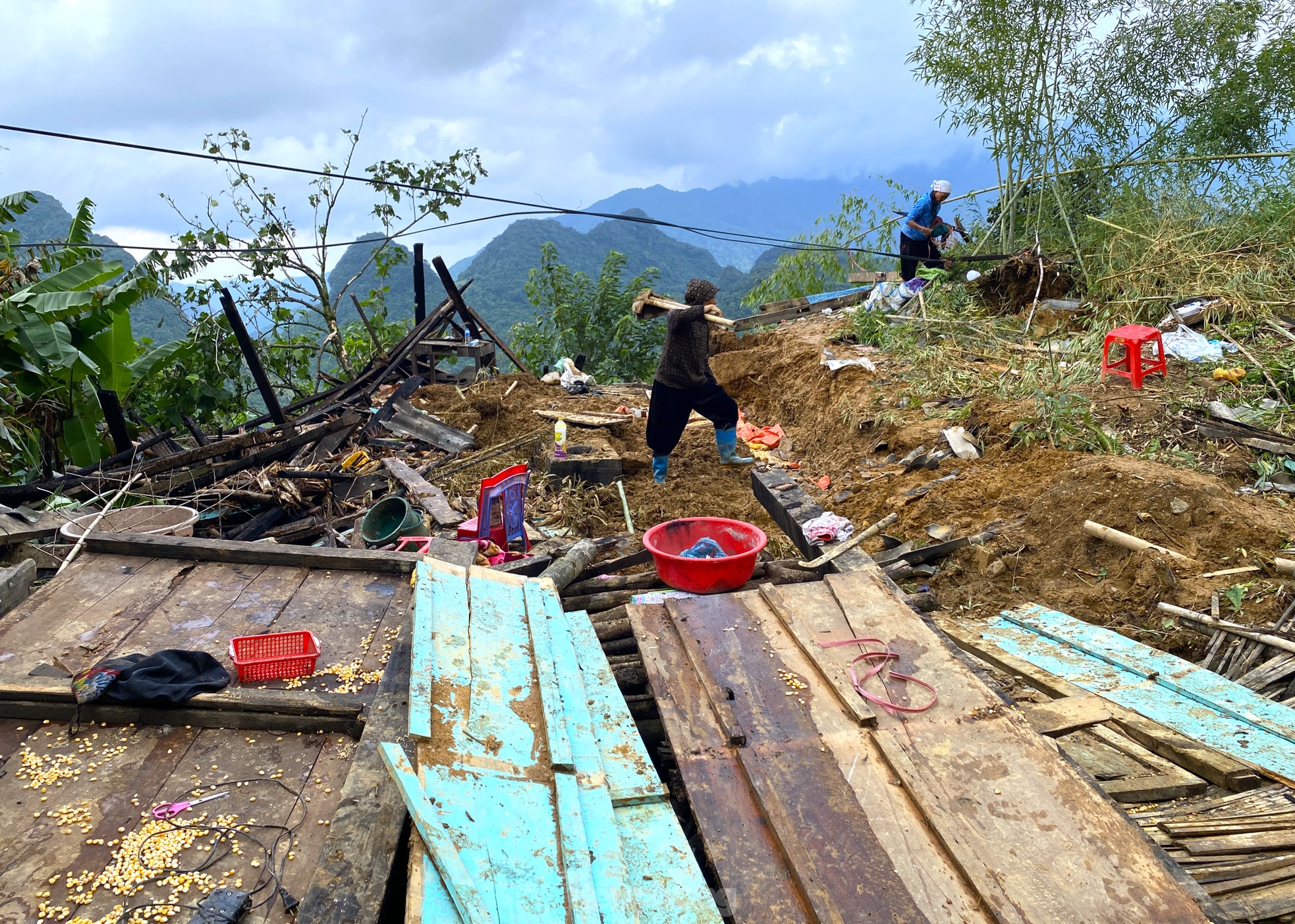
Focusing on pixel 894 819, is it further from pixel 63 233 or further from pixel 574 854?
pixel 63 233

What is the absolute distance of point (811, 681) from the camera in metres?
3.09

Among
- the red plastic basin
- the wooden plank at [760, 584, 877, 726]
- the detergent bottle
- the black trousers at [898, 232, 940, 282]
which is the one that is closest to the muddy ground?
the detergent bottle

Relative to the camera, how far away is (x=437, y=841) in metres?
1.92

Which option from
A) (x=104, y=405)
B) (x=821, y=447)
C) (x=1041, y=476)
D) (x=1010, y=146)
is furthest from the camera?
(x=1010, y=146)

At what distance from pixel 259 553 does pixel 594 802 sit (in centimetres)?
261

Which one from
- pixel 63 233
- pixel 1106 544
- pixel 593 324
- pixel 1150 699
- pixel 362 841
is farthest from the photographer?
pixel 63 233

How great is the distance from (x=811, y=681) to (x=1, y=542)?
5302mm

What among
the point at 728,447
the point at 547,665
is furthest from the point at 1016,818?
the point at 728,447

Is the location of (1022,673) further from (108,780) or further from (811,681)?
(108,780)

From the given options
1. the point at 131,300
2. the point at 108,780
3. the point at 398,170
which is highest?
the point at 398,170

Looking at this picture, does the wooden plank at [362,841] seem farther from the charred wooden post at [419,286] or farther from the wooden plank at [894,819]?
the charred wooden post at [419,286]

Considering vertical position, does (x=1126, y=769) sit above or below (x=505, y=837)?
below

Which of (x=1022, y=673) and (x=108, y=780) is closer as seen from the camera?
(x=108, y=780)

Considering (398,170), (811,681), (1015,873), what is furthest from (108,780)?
(398,170)
